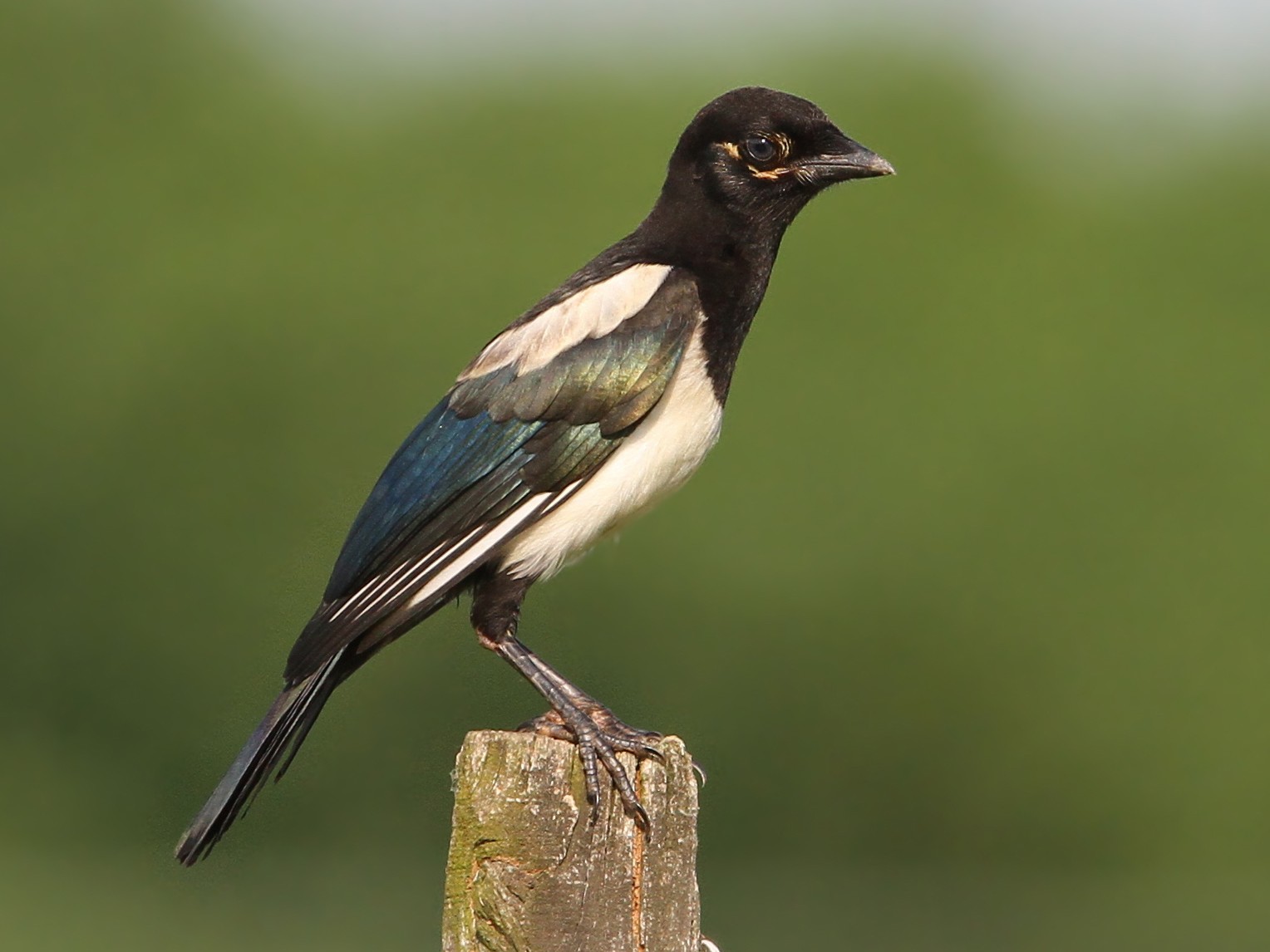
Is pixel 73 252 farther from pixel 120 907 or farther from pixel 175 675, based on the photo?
pixel 120 907

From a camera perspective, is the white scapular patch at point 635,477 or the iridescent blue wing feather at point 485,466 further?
the white scapular patch at point 635,477

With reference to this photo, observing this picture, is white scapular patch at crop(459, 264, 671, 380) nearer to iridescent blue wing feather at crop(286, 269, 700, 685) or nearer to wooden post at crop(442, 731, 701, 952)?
iridescent blue wing feather at crop(286, 269, 700, 685)

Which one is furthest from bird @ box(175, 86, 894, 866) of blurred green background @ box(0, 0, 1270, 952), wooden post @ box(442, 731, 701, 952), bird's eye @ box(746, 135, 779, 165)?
blurred green background @ box(0, 0, 1270, 952)

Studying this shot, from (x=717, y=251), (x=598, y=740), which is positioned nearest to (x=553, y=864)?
(x=598, y=740)

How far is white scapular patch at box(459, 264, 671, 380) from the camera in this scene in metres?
5.06

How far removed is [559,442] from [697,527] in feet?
42.3

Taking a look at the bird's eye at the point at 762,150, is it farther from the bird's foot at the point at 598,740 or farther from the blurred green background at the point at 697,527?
the blurred green background at the point at 697,527

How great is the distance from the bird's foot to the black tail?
46cm

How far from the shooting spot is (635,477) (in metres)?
4.96

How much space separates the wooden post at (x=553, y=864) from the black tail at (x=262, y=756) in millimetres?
796

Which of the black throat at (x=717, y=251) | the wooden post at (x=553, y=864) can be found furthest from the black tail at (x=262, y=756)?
the black throat at (x=717, y=251)

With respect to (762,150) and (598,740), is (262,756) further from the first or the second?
(762,150)

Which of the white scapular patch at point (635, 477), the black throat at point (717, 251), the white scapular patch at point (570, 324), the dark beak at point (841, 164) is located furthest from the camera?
the dark beak at point (841, 164)

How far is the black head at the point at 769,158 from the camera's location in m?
5.39
